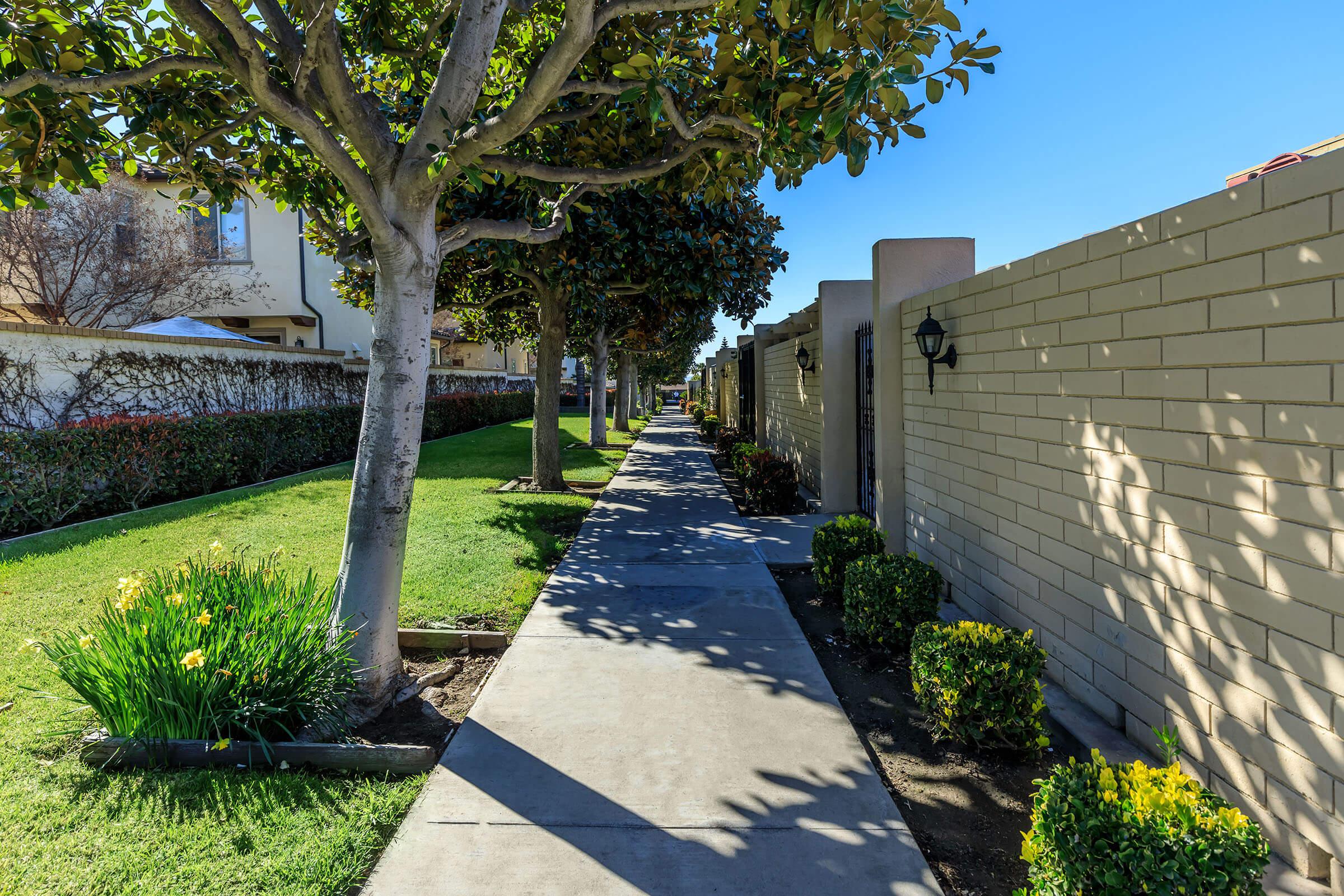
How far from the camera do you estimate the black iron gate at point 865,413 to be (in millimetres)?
8578

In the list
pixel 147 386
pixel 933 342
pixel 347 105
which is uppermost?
pixel 347 105

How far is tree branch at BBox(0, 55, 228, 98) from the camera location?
3.76 m

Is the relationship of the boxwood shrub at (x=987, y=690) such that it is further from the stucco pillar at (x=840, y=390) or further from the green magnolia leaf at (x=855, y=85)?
the stucco pillar at (x=840, y=390)

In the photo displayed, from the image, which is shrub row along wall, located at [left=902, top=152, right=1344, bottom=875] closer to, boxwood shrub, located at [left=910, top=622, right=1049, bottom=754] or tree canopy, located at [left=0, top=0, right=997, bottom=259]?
boxwood shrub, located at [left=910, top=622, right=1049, bottom=754]

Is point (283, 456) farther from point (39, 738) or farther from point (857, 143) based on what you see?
point (857, 143)

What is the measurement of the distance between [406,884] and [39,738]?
229cm

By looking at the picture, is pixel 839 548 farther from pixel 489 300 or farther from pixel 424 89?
pixel 489 300

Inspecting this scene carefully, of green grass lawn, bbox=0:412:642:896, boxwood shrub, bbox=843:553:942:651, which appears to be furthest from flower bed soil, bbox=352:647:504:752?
boxwood shrub, bbox=843:553:942:651

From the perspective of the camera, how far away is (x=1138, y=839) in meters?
1.95

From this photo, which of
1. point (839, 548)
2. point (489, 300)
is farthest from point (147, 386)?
point (839, 548)

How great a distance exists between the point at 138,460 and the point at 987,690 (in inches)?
407

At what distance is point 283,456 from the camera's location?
13.1 m

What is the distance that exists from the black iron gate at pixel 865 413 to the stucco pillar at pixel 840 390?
0.21 ft

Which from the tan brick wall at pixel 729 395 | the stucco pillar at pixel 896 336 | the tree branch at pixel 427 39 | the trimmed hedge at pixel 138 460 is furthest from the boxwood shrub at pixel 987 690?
the tan brick wall at pixel 729 395
